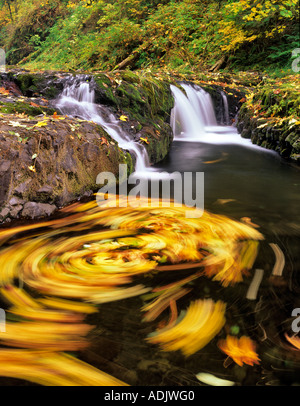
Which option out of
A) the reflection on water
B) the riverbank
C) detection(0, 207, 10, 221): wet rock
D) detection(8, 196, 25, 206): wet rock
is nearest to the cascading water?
the riverbank

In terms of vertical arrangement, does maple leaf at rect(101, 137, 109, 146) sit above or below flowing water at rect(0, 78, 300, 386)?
above

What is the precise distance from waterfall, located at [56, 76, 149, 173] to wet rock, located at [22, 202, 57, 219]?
2453 millimetres

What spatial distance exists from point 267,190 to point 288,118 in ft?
9.36

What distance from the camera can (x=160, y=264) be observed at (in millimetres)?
2684

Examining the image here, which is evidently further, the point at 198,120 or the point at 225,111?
the point at 225,111

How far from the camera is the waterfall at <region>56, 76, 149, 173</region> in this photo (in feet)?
19.8

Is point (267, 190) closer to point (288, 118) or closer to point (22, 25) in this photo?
point (288, 118)

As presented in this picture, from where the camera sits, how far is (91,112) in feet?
21.5

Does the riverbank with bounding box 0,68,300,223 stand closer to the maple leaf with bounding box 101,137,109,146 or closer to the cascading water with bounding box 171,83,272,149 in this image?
the maple leaf with bounding box 101,137,109,146

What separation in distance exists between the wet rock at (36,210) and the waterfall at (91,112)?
2.45 m

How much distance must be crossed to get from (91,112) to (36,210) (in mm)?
3562

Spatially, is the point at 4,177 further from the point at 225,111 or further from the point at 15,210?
the point at 225,111

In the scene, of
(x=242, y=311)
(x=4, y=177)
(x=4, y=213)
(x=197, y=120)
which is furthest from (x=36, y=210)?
(x=197, y=120)

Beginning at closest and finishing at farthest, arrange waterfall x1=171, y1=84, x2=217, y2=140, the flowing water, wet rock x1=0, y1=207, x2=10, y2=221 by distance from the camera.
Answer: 1. the flowing water
2. wet rock x1=0, y1=207, x2=10, y2=221
3. waterfall x1=171, y1=84, x2=217, y2=140
